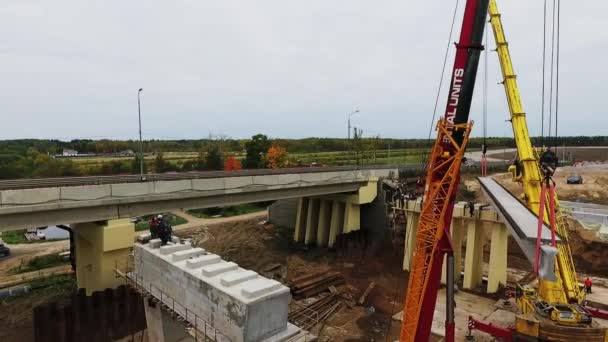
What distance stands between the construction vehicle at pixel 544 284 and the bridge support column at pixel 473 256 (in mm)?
4560

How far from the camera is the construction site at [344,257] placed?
1247 cm

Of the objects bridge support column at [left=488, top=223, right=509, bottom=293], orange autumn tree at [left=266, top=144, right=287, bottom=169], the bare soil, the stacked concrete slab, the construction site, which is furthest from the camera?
orange autumn tree at [left=266, top=144, right=287, bottom=169]

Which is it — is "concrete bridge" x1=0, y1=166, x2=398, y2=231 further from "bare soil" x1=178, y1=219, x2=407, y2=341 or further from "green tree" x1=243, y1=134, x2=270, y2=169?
"green tree" x1=243, y1=134, x2=270, y2=169

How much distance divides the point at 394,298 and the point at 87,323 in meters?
17.8

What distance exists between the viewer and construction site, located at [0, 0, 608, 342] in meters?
12.5

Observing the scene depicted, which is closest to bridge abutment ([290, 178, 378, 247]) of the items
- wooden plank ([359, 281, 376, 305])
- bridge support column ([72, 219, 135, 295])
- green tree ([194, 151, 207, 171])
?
wooden plank ([359, 281, 376, 305])

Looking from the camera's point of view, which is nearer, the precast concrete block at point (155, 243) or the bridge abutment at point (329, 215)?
the precast concrete block at point (155, 243)

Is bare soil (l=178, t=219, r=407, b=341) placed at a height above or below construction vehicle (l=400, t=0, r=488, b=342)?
below

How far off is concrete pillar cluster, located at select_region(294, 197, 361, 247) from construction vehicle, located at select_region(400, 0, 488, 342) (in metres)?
22.2

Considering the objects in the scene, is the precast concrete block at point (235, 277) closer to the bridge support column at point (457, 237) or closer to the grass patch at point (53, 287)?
the bridge support column at point (457, 237)

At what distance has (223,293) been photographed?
45.0 feet

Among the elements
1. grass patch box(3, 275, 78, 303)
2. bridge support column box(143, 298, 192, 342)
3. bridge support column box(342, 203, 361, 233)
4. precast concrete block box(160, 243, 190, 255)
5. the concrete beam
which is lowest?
grass patch box(3, 275, 78, 303)

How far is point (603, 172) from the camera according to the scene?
5000cm

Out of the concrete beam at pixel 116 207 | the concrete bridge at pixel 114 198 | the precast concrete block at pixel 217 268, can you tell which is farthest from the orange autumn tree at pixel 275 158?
the precast concrete block at pixel 217 268
